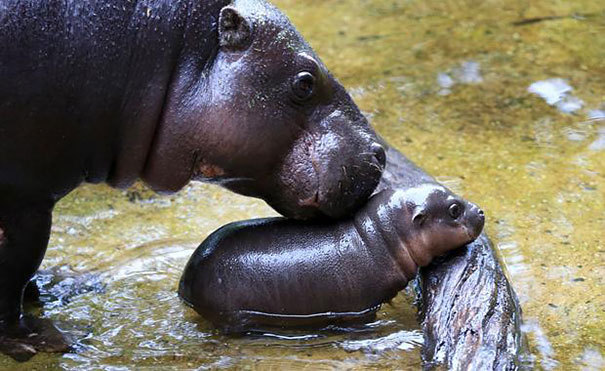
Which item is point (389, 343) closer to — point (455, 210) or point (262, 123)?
point (455, 210)

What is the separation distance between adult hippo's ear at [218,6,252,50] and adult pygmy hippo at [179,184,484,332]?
2.63ft

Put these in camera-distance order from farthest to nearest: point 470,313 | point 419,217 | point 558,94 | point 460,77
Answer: point 460,77 < point 558,94 < point 419,217 < point 470,313

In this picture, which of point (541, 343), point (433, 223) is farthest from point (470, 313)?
point (433, 223)

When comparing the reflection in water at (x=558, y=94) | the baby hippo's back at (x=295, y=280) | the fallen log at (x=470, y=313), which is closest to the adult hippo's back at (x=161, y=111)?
the baby hippo's back at (x=295, y=280)

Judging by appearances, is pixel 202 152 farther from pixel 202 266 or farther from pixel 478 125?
pixel 478 125

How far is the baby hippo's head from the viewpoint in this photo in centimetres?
439

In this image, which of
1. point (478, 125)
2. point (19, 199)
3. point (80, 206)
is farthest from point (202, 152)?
point (478, 125)

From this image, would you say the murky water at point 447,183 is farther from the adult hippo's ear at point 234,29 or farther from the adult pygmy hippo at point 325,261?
the adult hippo's ear at point 234,29

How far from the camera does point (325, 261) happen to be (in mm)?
4309

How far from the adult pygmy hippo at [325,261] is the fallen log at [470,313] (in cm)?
10

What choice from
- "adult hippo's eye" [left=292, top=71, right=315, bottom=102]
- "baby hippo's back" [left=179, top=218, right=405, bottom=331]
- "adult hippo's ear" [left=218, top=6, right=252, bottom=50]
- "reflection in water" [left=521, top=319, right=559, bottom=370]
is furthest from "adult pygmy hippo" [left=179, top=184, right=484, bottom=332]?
"adult hippo's ear" [left=218, top=6, right=252, bottom=50]

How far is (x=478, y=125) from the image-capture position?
607 centimetres

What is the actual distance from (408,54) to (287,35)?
3.01 meters

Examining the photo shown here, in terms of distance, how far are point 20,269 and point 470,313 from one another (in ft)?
5.68
